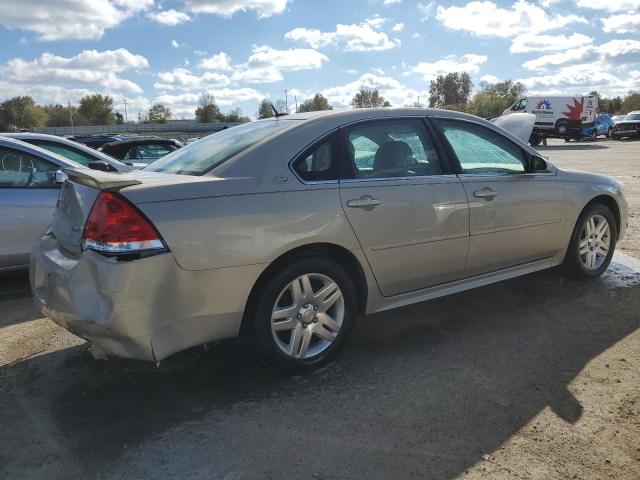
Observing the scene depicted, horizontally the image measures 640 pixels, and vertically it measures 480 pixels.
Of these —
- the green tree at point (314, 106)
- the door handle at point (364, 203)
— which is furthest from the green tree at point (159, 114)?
the door handle at point (364, 203)

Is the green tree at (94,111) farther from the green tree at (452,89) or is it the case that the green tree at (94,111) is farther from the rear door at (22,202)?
the rear door at (22,202)

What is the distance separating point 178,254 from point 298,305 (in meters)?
0.81

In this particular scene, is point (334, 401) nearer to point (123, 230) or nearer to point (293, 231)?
point (293, 231)

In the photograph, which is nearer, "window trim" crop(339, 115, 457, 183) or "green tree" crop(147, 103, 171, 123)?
"window trim" crop(339, 115, 457, 183)

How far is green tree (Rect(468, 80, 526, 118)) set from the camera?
294 ft

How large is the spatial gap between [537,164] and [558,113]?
32569mm

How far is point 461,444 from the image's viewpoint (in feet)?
8.64

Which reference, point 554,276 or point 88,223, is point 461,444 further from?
point 554,276

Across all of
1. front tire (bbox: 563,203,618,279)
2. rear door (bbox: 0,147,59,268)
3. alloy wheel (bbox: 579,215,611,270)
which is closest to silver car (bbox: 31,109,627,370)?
front tire (bbox: 563,203,618,279)

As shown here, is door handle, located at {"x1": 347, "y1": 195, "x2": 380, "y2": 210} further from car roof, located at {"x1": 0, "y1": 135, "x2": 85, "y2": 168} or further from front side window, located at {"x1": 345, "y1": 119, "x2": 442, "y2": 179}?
car roof, located at {"x1": 0, "y1": 135, "x2": 85, "y2": 168}

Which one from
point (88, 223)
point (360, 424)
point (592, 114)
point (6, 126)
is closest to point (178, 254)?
point (88, 223)

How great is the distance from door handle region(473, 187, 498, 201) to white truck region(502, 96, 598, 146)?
31518 millimetres

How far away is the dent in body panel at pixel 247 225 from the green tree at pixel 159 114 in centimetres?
12957

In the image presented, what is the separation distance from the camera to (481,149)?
4223 millimetres
